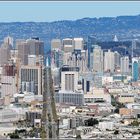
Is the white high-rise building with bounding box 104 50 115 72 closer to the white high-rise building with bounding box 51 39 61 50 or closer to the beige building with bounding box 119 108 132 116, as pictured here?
the white high-rise building with bounding box 51 39 61 50

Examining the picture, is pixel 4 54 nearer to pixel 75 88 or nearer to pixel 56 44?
pixel 56 44

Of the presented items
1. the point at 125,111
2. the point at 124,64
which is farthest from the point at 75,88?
the point at 124,64

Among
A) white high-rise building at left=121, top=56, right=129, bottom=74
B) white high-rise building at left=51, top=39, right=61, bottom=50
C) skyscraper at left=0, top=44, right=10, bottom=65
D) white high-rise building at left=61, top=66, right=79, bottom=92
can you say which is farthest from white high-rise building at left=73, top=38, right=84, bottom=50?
white high-rise building at left=61, top=66, right=79, bottom=92

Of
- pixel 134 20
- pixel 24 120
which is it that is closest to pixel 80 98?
pixel 24 120

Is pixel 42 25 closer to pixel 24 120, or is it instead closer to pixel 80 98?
pixel 80 98

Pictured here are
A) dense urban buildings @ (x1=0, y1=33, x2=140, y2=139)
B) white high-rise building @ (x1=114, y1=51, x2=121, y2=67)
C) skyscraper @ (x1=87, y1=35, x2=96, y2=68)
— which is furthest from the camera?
skyscraper @ (x1=87, y1=35, x2=96, y2=68)
